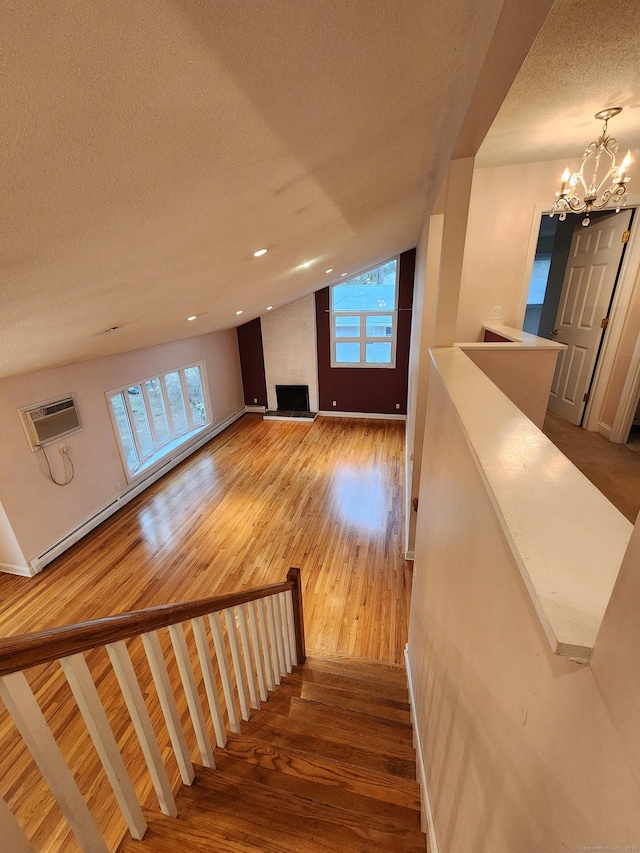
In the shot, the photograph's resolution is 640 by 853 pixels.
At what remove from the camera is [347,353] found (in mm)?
7555

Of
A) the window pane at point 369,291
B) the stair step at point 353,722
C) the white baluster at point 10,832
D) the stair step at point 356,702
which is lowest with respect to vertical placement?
the stair step at point 356,702

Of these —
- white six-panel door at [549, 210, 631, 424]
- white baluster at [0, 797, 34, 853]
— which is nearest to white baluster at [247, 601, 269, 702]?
white baluster at [0, 797, 34, 853]

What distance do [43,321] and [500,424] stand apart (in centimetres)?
215

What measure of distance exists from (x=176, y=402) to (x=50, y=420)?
8.03ft

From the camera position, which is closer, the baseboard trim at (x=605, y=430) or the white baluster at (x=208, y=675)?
the white baluster at (x=208, y=675)

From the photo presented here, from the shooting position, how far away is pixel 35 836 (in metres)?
1.71

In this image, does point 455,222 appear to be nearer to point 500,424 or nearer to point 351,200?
point 351,200

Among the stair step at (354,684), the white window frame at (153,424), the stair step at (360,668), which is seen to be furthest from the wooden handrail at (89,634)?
the white window frame at (153,424)

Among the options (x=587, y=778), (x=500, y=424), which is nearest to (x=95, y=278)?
(x=500, y=424)

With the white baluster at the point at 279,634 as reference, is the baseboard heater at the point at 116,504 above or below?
below

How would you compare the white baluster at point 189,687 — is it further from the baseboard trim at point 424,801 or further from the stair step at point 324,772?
the baseboard trim at point 424,801

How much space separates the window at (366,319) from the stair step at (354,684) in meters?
5.88

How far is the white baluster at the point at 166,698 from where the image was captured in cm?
105

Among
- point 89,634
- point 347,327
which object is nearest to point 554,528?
point 89,634
